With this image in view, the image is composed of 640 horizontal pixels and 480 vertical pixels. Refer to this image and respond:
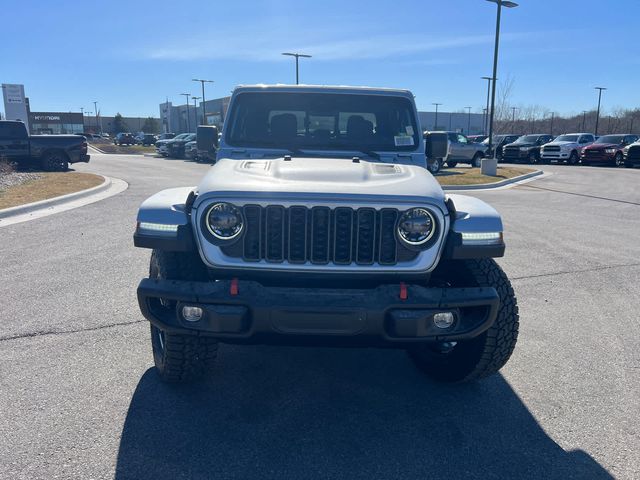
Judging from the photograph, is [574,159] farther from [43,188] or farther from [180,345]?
[180,345]

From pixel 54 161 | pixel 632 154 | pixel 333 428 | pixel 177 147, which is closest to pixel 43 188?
pixel 54 161

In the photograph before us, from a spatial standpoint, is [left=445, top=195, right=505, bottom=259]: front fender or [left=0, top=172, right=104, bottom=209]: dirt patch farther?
[left=0, top=172, right=104, bottom=209]: dirt patch

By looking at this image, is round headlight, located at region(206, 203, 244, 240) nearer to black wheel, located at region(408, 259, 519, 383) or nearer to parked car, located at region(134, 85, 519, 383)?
parked car, located at region(134, 85, 519, 383)

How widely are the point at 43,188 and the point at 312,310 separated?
1321cm

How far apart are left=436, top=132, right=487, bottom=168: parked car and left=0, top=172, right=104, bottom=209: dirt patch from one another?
52.8 ft

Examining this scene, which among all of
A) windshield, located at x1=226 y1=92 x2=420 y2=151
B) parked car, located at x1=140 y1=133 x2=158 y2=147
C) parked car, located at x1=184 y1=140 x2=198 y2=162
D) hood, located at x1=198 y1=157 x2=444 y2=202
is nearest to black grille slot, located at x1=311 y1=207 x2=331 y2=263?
hood, located at x1=198 y1=157 x2=444 y2=202

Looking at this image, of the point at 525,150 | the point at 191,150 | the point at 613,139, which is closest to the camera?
the point at 613,139

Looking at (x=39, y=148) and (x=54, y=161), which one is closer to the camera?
(x=39, y=148)

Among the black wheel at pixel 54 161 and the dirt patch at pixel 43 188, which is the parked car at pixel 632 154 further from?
the black wheel at pixel 54 161

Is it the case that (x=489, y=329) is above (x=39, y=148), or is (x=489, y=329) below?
below

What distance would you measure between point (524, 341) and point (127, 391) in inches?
122

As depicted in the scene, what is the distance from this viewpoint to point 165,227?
122 inches

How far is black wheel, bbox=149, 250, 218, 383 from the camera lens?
10.3ft

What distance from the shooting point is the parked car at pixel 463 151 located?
25641 mm
